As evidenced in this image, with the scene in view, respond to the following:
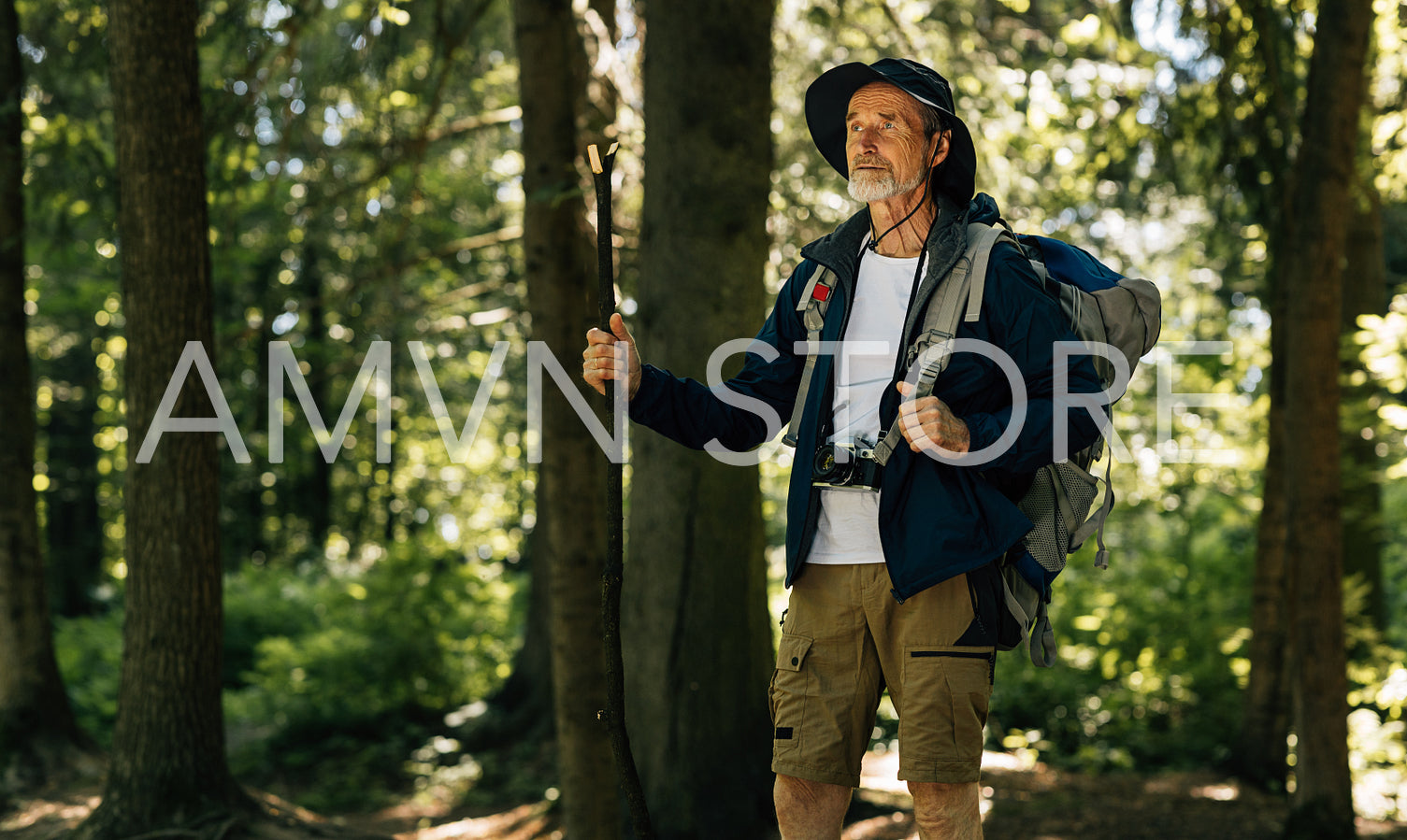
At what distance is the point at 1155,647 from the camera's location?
31.6 feet

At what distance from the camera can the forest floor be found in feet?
19.9

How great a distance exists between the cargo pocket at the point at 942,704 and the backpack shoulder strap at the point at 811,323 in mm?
639

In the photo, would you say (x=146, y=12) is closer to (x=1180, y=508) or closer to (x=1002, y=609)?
(x=1002, y=609)

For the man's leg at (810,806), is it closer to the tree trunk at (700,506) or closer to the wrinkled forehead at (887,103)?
the wrinkled forehead at (887,103)

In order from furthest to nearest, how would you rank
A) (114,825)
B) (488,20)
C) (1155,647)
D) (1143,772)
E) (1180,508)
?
(1180,508) → (488,20) → (1155,647) → (1143,772) → (114,825)

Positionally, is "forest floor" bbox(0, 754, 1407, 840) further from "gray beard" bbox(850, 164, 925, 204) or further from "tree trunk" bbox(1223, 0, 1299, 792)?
"gray beard" bbox(850, 164, 925, 204)

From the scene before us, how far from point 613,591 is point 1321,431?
4462 mm

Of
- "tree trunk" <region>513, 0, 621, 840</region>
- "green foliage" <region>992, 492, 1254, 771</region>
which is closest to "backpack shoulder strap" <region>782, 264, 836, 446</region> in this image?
"tree trunk" <region>513, 0, 621, 840</region>

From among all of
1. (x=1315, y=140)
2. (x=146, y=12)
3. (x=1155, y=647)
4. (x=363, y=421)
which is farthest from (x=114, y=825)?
(x=363, y=421)

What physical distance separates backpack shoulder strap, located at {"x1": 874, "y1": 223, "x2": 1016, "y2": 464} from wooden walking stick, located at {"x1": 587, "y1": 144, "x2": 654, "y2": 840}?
2.07 ft

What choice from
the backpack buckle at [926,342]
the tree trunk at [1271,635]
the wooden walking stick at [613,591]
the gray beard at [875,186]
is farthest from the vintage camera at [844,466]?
the tree trunk at [1271,635]

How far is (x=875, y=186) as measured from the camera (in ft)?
9.32

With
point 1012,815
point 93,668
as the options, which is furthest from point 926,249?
point 93,668

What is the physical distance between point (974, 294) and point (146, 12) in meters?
4.64
